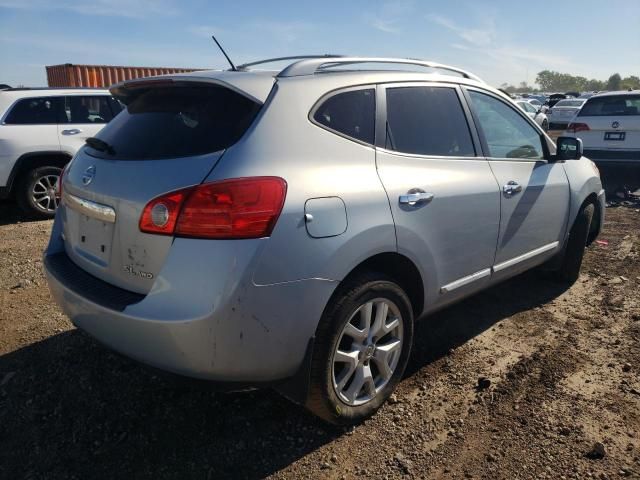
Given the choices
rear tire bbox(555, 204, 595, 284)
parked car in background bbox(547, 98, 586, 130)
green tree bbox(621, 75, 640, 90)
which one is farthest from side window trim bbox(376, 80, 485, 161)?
green tree bbox(621, 75, 640, 90)

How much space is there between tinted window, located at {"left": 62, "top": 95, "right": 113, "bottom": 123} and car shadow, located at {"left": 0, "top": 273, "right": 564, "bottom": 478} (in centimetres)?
487

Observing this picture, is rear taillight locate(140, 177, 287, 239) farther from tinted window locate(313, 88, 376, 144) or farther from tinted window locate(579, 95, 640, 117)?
tinted window locate(579, 95, 640, 117)

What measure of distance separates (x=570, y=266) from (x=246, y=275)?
357 centimetres

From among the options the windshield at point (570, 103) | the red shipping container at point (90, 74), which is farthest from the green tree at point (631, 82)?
the red shipping container at point (90, 74)

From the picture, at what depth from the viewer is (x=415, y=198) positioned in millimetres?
2699

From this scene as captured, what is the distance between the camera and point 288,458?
8.16 feet

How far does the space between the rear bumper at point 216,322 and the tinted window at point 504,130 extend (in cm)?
186

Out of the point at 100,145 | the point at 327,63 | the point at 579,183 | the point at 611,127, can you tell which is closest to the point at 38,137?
the point at 100,145

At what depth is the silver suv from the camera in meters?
2.07

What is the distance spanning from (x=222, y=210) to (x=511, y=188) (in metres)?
2.16

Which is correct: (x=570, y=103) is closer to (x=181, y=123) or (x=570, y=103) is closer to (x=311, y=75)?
(x=311, y=75)

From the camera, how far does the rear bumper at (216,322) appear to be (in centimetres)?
202


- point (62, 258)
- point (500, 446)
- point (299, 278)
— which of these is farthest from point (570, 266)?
point (62, 258)

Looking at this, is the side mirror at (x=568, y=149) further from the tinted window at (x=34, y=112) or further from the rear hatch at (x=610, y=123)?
the tinted window at (x=34, y=112)
